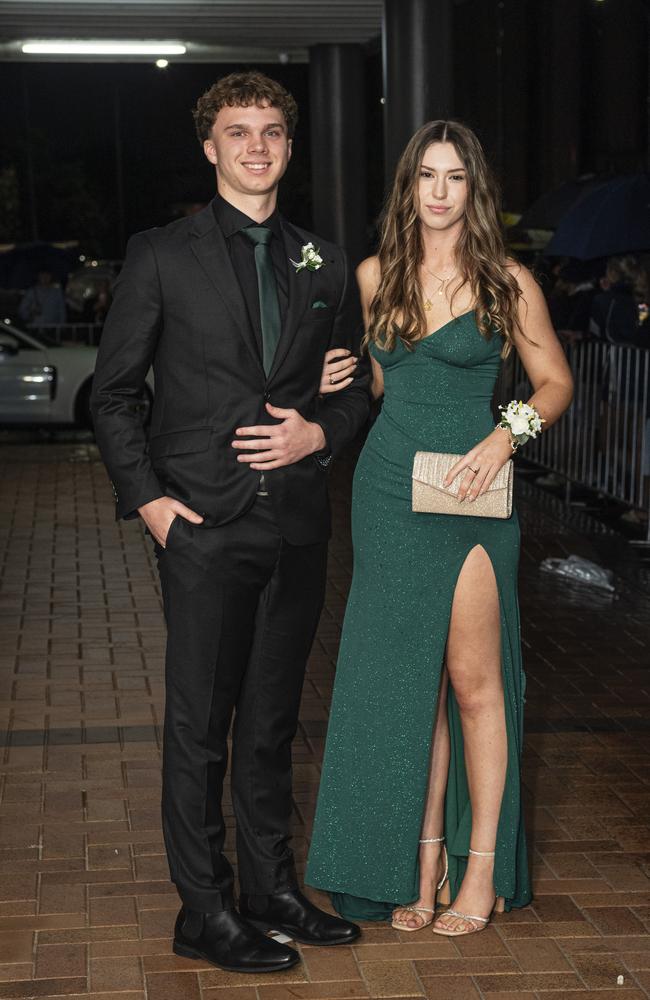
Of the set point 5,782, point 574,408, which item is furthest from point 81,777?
point 574,408

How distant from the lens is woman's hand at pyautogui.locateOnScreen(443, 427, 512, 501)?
4023mm

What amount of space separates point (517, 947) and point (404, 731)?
67 centimetres

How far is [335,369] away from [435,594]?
0.70 meters

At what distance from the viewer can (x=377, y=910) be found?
14.3 ft

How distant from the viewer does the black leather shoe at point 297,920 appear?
13.6 ft

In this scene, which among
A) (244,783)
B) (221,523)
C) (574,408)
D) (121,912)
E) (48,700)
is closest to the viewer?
(221,523)

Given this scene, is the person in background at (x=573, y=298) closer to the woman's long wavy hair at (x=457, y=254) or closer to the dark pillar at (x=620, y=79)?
the woman's long wavy hair at (x=457, y=254)

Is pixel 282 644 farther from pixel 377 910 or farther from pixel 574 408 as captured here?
Result: pixel 574 408

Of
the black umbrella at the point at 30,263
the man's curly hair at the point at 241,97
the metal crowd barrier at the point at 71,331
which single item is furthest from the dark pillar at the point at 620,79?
the man's curly hair at the point at 241,97

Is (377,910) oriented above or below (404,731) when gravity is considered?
below

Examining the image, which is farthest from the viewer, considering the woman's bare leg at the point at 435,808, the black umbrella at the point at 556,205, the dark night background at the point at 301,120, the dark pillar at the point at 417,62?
the dark night background at the point at 301,120

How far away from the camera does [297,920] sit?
416 cm

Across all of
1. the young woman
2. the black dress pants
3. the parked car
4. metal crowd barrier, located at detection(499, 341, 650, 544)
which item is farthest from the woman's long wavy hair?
the parked car

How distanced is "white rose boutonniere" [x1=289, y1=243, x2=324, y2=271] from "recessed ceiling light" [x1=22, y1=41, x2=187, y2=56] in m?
16.4
